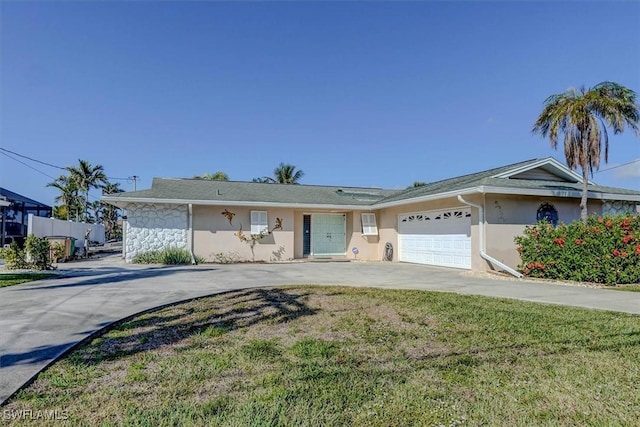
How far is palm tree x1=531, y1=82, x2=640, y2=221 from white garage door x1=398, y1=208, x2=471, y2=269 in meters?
3.51

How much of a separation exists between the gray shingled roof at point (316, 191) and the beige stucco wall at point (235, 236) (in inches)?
25.5

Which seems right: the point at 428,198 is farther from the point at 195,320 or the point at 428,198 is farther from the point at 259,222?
the point at 195,320

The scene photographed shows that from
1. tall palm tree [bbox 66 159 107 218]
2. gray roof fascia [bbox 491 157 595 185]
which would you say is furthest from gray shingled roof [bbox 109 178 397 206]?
tall palm tree [bbox 66 159 107 218]

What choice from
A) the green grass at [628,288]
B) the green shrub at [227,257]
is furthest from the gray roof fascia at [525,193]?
the green shrub at [227,257]

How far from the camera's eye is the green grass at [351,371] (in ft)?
8.99

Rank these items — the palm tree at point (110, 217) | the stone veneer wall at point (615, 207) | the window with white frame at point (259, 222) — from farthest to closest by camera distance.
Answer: the palm tree at point (110, 217), the window with white frame at point (259, 222), the stone veneer wall at point (615, 207)

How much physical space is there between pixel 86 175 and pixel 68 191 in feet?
9.22

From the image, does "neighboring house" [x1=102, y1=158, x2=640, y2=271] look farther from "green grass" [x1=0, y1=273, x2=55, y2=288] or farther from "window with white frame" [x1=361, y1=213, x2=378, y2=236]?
"green grass" [x1=0, y1=273, x2=55, y2=288]

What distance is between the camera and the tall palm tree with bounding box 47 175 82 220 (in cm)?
3366

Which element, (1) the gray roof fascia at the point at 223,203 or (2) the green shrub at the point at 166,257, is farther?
(2) the green shrub at the point at 166,257

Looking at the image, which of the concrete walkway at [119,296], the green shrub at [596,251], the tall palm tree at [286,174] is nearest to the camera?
the concrete walkway at [119,296]

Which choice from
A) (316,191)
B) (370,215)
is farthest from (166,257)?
(370,215)

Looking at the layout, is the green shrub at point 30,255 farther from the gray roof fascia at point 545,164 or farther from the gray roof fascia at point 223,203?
the gray roof fascia at point 545,164

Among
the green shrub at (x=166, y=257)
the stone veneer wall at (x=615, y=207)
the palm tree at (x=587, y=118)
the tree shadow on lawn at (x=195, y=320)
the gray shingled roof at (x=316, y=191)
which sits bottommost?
the tree shadow on lawn at (x=195, y=320)
